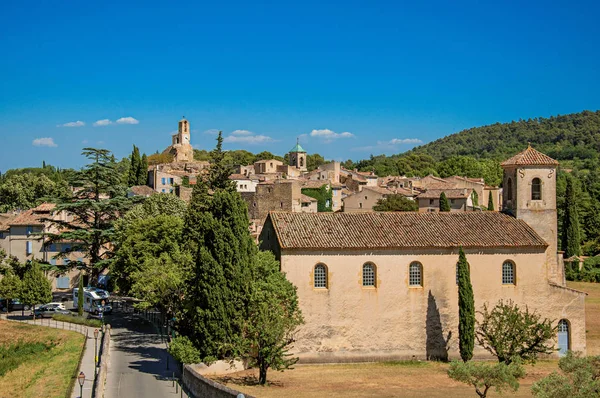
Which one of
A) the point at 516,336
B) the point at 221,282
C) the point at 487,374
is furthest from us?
the point at 516,336

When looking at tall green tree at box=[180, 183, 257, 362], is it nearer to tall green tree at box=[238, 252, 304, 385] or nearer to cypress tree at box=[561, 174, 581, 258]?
tall green tree at box=[238, 252, 304, 385]

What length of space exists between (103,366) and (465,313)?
1843cm

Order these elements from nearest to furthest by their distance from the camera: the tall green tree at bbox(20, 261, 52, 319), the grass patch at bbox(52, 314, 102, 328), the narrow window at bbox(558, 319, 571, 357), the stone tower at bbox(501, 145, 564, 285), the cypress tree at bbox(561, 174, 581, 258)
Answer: the narrow window at bbox(558, 319, 571, 357) → the stone tower at bbox(501, 145, 564, 285) → the grass patch at bbox(52, 314, 102, 328) → the tall green tree at bbox(20, 261, 52, 319) → the cypress tree at bbox(561, 174, 581, 258)

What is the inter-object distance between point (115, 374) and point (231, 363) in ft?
18.7

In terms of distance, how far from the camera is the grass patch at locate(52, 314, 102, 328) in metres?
47.5

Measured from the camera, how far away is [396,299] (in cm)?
3759

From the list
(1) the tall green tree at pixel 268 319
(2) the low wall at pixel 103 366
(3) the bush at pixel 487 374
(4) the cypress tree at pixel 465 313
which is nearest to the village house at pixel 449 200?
(4) the cypress tree at pixel 465 313

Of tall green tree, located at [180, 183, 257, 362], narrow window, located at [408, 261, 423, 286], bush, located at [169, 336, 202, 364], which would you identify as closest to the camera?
bush, located at [169, 336, 202, 364]

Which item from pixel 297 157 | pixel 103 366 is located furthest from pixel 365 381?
pixel 297 157

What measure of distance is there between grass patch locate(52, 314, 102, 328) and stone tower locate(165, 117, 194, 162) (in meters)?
120

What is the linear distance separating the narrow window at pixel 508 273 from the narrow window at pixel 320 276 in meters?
10.1

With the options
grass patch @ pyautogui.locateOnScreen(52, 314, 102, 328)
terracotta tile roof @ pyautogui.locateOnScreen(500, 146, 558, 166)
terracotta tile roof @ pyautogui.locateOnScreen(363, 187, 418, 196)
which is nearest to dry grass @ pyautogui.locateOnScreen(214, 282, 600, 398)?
terracotta tile roof @ pyautogui.locateOnScreen(500, 146, 558, 166)

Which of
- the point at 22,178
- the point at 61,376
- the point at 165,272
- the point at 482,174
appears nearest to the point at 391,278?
the point at 165,272

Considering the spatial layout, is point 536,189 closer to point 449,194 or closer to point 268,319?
point 268,319
